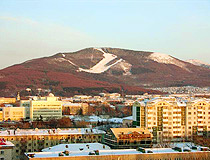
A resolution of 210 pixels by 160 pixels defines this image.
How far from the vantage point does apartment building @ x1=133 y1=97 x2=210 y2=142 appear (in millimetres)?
45531

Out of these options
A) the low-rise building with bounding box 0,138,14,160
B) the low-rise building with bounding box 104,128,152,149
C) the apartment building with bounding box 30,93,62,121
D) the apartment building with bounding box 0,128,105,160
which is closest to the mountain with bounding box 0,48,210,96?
the apartment building with bounding box 30,93,62,121

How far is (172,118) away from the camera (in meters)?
46.4

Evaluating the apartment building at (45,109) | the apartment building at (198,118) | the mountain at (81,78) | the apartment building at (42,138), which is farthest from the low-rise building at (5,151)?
the mountain at (81,78)

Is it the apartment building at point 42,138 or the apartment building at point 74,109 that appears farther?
the apartment building at point 74,109

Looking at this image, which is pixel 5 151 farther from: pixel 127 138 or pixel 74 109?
pixel 74 109

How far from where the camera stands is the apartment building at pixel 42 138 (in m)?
37.3

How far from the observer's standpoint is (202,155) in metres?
29.8

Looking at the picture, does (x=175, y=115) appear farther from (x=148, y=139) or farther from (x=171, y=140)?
(x=148, y=139)

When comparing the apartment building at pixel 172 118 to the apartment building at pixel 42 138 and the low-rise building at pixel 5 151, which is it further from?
the low-rise building at pixel 5 151

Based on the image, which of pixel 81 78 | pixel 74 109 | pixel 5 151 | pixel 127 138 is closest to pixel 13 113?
pixel 74 109

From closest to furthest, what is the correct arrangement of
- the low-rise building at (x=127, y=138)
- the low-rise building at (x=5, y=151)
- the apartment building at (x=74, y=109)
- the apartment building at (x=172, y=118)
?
the low-rise building at (x=5, y=151) < the low-rise building at (x=127, y=138) < the apartment building at (x=172, y=118) < the apartment building at (x=74, y=109)

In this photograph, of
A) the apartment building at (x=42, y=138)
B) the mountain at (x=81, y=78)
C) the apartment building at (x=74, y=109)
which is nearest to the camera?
the apartment building at (x=42, y=138)

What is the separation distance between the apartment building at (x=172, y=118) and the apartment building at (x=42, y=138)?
623 cm

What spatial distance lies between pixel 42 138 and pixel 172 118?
13356mm
